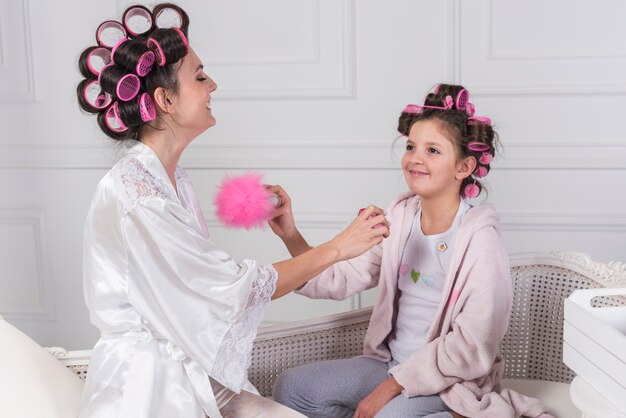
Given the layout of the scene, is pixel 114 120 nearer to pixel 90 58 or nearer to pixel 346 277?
pixel 90 58

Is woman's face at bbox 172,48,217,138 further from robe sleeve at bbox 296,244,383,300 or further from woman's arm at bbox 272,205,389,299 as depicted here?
robe sleeve at bbox 296,244,383,300

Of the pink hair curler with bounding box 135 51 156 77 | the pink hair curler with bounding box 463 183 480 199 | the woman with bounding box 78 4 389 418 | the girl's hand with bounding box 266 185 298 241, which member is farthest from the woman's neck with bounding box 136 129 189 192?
the pink hair curler with bounding box 463 183 480 199

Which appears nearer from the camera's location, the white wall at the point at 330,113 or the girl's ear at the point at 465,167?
the girl's ear at the point at 465,167

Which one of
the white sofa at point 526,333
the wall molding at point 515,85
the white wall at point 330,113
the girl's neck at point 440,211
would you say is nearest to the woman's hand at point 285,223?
the white sofa at point 526,333

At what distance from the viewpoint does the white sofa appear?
1.88 metres

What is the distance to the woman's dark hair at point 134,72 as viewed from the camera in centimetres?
152

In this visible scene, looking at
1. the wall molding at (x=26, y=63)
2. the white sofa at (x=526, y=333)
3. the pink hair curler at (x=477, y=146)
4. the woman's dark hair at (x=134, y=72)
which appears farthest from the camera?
the wall molding at (x=26, y=63)

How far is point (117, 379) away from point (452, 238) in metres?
0.78

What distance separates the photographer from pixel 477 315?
5.38 ft

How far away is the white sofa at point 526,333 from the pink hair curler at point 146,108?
0.61 m

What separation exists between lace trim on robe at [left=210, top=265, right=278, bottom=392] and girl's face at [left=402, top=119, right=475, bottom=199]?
420mm

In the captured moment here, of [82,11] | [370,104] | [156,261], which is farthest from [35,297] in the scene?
[156,261]

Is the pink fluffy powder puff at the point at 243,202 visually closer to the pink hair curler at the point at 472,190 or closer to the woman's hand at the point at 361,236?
the woman's hand at the point at 361,236

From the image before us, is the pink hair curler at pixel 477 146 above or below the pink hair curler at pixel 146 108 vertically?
below
